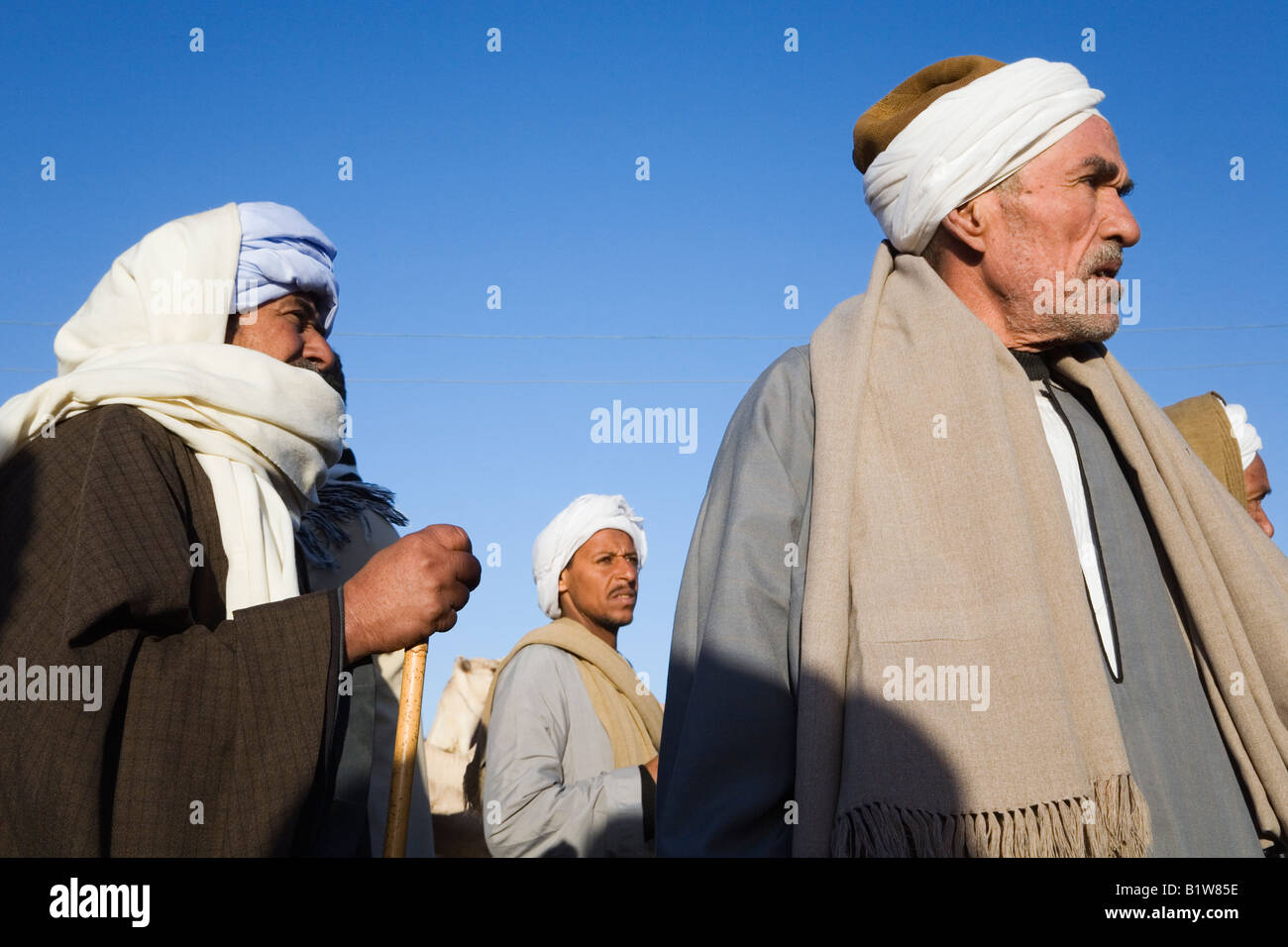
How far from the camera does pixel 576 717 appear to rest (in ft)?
16.9

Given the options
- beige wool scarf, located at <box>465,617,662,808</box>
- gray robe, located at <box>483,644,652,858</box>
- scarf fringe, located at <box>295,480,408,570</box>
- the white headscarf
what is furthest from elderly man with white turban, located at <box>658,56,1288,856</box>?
beige wool scarf, located at <box>465,617,662,808</box>

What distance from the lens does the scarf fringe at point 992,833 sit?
2.25 meters

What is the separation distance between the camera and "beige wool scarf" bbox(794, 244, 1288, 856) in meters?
2.29

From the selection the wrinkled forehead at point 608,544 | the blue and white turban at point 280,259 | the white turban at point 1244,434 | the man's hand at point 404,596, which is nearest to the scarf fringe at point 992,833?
the man's hand at point 404,596

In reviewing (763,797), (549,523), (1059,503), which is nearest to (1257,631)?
(1059,503)

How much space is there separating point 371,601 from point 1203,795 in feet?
6.12

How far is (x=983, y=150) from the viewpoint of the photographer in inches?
125

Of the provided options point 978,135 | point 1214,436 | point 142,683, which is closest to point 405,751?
point 142,683

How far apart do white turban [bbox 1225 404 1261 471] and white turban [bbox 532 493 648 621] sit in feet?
9.80

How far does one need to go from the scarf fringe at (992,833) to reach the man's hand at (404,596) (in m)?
1.04

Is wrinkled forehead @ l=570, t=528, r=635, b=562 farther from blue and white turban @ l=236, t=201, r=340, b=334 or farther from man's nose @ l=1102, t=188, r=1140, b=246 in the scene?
man's nose @ l=1102, t=188, r=1140, b=246
